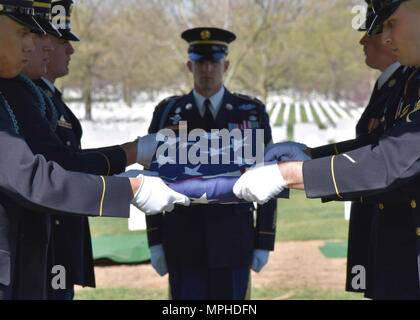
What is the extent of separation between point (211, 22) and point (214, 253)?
11973 mm

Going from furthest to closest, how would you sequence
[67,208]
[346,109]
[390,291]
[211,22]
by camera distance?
[346,109] → [211,22] → [390,291] → [67,208]

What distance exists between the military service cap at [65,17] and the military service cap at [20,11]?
1.20 metres

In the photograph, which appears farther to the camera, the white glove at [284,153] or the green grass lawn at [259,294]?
the green grass lawn at [259,294]

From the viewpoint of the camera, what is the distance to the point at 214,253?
13.4 ft

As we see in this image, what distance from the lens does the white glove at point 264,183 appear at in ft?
9.29

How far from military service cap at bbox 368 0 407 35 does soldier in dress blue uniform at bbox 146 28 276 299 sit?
5.34 ft

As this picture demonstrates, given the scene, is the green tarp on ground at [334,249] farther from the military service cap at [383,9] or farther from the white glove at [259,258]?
the military service cap at [383,9]

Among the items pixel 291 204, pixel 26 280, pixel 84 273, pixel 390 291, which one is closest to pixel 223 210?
pixel 84 273

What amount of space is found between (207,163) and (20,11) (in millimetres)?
1327

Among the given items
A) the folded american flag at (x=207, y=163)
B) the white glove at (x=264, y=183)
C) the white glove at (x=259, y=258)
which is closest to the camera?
the white glove at (x=264, y=183)

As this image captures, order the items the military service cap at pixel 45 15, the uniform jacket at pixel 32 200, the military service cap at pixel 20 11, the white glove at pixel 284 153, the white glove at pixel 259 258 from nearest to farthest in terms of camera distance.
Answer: the uniform jacket at pixel 32 200
the military service cap at pixel 20 11
the military service cap at pixel 45 15
the white glove at pixel 284 153
the white glove at pixel 259 258

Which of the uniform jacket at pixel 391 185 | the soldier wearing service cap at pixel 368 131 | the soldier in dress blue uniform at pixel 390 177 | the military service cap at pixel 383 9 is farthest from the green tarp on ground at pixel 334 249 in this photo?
the military service cap at pixel 383 9

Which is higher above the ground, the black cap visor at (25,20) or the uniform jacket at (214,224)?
the black cap visor at (25,20)
